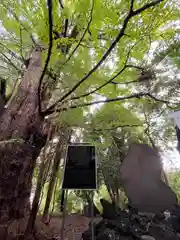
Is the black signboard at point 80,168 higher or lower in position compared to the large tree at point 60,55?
lower

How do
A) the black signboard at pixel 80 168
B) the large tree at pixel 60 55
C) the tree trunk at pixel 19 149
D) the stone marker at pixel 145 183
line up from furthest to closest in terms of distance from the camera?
the stone marker at pixel 145 183
the black signboard at pixel 80 168
the tree trunk at pixel 19 149
the large tree at pixel 60 55

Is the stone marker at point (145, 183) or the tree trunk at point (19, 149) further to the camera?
the stone marker at point (145, 183)

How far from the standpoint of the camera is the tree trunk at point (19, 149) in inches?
51.2

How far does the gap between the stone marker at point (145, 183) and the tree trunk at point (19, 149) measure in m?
1.14

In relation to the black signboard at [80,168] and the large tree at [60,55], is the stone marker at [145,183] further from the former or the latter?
the large tree at [60,55]

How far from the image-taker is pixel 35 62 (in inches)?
83.4

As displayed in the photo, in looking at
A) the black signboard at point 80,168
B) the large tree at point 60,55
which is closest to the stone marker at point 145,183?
the black signboard at point 80,168

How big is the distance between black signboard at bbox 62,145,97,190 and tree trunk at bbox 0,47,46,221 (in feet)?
1.14

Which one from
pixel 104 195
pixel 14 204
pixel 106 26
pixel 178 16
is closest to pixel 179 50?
pixel 178 16

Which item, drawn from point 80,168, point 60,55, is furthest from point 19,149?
point 60,55

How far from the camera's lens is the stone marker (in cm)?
191

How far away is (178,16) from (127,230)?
7.79 ft

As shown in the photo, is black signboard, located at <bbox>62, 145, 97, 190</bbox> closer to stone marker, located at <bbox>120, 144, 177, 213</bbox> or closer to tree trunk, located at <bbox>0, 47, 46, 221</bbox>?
tree trunk, located at <bbox>0, 47, 46, 221</bbox>

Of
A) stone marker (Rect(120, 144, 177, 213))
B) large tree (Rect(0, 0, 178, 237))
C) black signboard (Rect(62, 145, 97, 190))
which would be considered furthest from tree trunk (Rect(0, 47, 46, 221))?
stone marker (Rect(120, 144, 177, 213))
